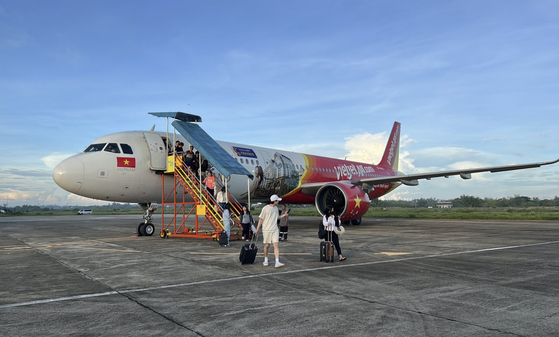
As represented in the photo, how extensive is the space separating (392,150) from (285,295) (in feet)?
92.0

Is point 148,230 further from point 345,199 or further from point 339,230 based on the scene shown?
point 339,230

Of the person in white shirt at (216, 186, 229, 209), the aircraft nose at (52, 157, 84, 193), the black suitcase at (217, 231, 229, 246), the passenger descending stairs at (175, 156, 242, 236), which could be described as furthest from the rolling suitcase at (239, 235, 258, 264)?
the aircraft nose at (52, 157, 84, 193)

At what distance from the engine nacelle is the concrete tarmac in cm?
717

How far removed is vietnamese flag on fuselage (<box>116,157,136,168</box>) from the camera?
46.6 feet

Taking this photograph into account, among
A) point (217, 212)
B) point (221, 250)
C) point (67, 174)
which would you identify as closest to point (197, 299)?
point (221, 250)

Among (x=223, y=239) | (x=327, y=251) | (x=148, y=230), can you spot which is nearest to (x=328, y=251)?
(x=327, y=251)

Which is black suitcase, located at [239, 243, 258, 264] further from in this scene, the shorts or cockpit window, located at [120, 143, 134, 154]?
cockpit window, located at [120, 143, 134, 154]

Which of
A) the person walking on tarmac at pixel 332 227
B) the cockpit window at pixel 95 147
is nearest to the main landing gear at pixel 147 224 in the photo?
the cockpit window at pixel 95 147

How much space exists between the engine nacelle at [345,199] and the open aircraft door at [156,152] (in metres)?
6.89

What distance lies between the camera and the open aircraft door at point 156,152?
15.0 metres

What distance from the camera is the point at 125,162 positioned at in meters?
14.4

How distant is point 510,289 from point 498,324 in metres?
1.97

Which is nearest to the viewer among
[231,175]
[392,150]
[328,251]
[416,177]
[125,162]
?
[328,251]

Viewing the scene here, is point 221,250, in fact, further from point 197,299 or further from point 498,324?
point 498,324
